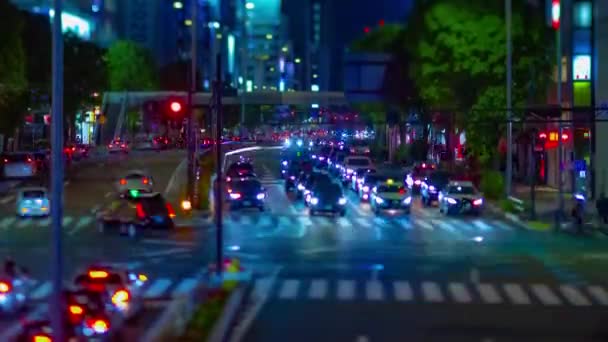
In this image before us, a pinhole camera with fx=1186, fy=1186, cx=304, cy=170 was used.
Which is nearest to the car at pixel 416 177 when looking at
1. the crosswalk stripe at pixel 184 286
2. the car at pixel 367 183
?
the car at pixel 367 183

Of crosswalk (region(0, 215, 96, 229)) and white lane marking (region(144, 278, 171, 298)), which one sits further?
crosswalk (region(0, 215, 96, 229))

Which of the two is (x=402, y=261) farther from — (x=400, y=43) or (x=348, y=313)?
(x=400, y=43)

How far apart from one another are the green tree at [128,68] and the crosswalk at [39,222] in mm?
69635

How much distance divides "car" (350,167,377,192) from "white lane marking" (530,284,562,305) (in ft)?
126

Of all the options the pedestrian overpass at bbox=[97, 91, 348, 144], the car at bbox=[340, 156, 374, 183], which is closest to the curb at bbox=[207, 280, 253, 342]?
the pedestrian overpass at bbox=[97, 91, 348, 144]

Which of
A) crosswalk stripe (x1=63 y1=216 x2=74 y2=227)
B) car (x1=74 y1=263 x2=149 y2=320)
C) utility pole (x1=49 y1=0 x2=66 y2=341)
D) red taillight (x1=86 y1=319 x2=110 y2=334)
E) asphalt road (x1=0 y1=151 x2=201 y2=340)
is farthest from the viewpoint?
crosswalk stripe (x1=63 y1=216 x2=74 y2=227)

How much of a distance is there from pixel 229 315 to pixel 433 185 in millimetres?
43028

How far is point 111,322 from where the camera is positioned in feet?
64.6

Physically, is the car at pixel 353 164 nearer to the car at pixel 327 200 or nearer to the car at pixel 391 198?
the car at pixel 391 198

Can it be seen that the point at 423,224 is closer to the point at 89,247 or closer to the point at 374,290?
the point at 89,247

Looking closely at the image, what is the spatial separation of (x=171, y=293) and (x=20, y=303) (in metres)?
4.23

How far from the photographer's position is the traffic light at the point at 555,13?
221ft

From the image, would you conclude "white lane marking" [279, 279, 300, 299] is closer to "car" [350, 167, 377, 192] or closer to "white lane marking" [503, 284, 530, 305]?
"white lane marking" [503, 284, 530, 305]

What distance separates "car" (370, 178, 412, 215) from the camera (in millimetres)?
58781
